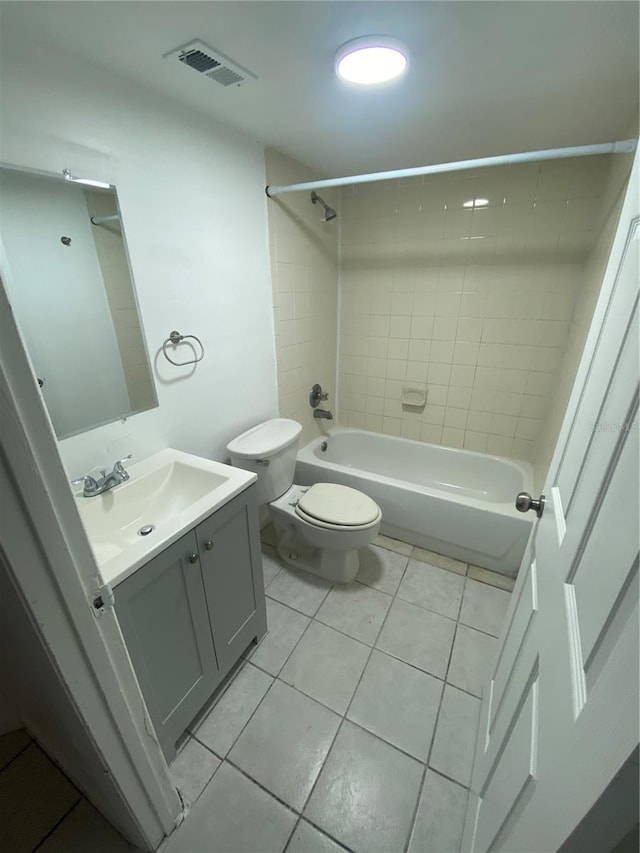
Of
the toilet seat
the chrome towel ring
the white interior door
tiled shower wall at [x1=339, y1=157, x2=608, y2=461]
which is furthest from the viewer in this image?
tiled shower wall at [x1=339, y1=157, x2=608, y2=461]

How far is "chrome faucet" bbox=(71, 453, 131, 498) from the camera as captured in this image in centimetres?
116

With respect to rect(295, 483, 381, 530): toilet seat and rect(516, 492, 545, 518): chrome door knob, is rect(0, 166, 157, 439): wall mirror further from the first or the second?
rect(516, 492, 545, 518): chrome door knob

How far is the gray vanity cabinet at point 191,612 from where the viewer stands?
0.96m

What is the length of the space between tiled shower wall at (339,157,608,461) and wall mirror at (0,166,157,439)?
67.0 inches

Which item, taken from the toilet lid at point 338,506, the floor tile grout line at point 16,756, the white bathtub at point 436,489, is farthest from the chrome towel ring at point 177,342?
the floor tile grout line at point 16,756

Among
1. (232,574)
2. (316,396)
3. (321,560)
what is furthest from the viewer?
(316,396)

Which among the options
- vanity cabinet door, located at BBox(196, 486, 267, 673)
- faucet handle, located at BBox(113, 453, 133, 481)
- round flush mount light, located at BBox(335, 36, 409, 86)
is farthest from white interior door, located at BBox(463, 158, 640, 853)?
faucet handle, located at BBox(113, 453, 133, 481)

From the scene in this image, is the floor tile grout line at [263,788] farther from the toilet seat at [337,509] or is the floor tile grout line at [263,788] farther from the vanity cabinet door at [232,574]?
the toilet seat at [337,509]

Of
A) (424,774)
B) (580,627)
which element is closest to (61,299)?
→ (580,627)

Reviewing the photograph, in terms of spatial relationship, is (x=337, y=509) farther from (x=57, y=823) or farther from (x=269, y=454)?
(x=57, y=823)

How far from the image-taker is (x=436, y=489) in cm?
226

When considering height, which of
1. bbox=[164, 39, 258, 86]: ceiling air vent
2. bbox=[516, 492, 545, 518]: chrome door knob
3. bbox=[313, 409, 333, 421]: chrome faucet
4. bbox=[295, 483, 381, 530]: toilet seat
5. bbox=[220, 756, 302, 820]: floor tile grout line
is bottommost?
bbox=[220, 756, 302, 820]: floor tile grout line

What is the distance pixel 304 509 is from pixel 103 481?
0.91 metres

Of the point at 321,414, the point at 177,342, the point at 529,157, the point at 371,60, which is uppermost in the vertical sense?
the point at 371,60
